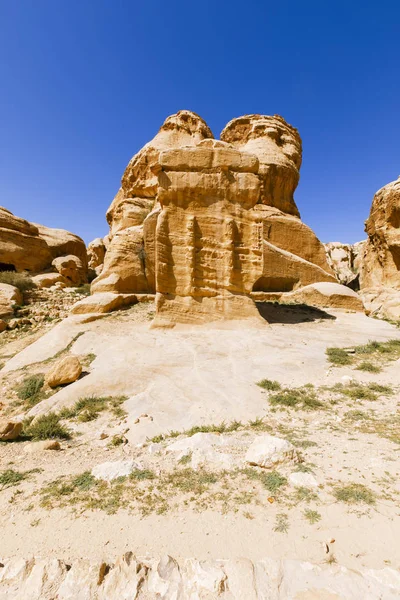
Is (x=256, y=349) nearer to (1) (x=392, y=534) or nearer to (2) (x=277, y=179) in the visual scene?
(1) (x=392, y=534)

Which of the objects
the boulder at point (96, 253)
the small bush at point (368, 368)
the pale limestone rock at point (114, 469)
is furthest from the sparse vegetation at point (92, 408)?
the boulder at point (96, 253)

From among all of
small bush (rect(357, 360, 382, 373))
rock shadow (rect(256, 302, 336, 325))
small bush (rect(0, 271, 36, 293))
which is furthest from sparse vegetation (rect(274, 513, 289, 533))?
small bush (rect(0, 271, 36, 293))

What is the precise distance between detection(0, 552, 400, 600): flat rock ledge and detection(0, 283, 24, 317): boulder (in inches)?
583

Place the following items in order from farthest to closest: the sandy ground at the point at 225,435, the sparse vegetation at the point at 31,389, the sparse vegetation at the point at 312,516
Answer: the sparse vegetation at the point at 31,389
the sparse vegetation at the point at 312,516
the sandy ground at the point at 225,435

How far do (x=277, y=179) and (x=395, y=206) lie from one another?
996cm

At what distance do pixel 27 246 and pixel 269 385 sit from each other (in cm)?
2211

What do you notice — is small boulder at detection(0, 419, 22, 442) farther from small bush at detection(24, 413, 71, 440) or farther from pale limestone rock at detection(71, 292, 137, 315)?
pale limestone rock at detection(71, 292, 137, 315)

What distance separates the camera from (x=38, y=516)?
2.75m

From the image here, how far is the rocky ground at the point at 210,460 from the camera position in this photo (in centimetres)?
242

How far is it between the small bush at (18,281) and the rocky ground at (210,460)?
38.7ft

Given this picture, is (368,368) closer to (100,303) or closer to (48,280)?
(100,303)

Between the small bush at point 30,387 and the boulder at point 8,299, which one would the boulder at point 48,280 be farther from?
the small bush at point 30,387

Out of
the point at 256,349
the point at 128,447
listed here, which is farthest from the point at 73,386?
the point at 256,349

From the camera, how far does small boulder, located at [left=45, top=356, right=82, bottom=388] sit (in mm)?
6977
